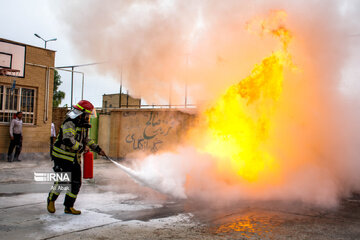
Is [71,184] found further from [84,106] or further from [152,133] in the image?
[152,133]

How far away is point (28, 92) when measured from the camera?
43.2 feet

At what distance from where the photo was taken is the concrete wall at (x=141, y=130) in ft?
42.2

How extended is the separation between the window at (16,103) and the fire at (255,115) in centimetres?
867

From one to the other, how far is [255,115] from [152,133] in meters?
6.53

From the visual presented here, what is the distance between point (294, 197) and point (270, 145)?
4.24 ft

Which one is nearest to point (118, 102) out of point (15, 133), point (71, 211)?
point (15, 133)

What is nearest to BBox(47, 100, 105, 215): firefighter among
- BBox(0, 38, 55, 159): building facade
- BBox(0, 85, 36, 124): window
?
BBox(0, 38, 55, 159): building facade

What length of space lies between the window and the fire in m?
8.67

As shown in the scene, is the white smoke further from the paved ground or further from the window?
the window

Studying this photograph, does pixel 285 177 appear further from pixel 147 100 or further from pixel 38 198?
pixel 38 198

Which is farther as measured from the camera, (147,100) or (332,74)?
(147,100)

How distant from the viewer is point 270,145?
762cm

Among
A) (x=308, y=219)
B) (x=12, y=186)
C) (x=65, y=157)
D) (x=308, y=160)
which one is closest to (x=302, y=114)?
(x=308, y=160)

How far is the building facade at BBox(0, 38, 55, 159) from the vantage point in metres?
12.3
